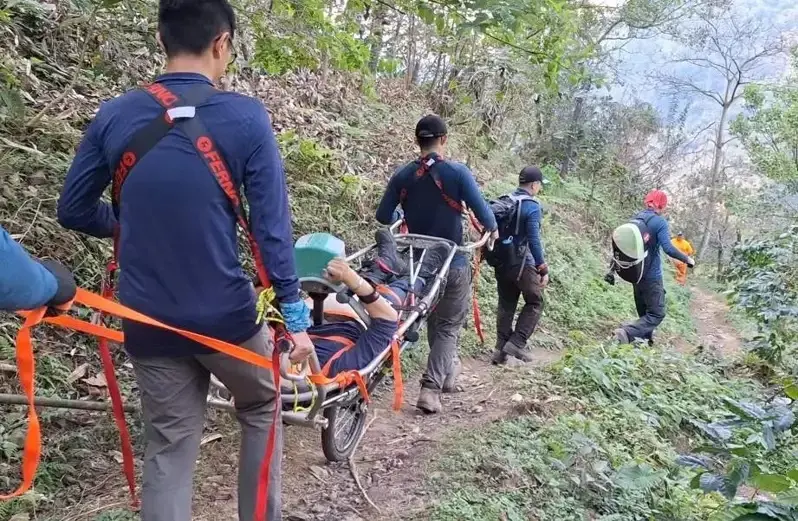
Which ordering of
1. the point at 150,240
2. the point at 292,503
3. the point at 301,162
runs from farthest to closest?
the point at 301,162 → the point at 292,503 → the point at 150,240

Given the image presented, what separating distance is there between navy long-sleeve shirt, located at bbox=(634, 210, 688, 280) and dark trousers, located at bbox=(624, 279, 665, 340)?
4.3 inches

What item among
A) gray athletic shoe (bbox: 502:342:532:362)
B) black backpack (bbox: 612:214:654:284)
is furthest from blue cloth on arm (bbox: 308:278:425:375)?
black backpack (bbox: 612:214:654:284)

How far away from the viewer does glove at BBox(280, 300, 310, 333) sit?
8.53 ft

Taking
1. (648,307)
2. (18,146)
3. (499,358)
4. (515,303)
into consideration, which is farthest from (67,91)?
(648,307)

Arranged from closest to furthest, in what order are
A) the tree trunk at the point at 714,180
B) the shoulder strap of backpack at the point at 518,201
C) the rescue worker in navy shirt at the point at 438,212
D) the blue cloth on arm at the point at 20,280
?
the blue cloth on arm at the point at 20,280, the rescue worker in navy shirt at the point at 438,212, the shoulder strap of backpack at the point at 518,201, the tree trunk at the point at 714,180

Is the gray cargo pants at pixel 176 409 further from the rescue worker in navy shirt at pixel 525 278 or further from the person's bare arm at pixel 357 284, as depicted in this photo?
the rescue worker in navy shirt at pixel 525 278

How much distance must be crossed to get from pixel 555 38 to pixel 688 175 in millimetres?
24390

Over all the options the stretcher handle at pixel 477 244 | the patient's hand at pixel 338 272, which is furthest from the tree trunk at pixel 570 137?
the patient's hand at pixel 338 272

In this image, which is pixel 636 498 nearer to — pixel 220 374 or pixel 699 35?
pixel 220 374

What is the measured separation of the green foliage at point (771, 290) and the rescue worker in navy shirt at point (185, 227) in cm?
578

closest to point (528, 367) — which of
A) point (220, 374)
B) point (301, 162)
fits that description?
point (301, 162)

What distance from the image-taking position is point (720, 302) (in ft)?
60.8

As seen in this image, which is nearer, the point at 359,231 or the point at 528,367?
the point at 528,367

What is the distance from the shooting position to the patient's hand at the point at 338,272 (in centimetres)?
372
